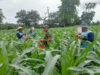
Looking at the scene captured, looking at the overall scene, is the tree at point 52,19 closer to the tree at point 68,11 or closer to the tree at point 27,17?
the tree at point 68,11

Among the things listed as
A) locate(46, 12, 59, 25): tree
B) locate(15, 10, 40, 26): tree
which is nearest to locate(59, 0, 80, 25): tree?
locate(46, 12, 59, 25): tree

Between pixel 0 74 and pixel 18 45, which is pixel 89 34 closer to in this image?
pixel 18 45

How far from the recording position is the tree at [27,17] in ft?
181

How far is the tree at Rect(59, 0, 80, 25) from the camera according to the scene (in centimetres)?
4353

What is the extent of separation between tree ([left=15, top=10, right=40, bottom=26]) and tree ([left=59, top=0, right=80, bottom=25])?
47.3 feet

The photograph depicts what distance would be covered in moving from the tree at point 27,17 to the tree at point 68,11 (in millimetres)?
14417

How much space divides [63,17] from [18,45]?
137ft

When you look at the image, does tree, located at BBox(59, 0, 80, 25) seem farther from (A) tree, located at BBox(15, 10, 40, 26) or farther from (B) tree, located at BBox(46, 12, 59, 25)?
(A) tree, located at BBox(15, 10, 40, 26)

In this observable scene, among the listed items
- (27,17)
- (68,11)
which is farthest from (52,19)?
(27,17)

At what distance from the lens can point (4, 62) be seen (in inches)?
47.0

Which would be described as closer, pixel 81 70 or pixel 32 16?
pixel 81 70

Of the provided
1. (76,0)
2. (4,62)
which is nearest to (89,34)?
(4,62)

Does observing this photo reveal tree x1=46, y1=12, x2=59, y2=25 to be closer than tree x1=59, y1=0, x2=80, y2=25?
No

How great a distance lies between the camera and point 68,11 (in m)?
45.2
